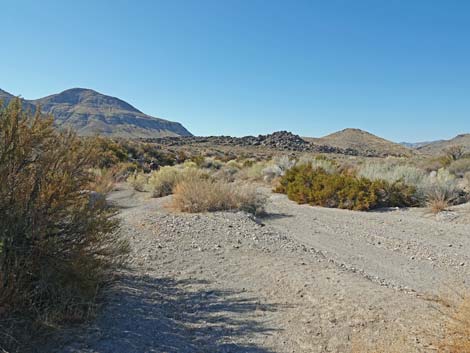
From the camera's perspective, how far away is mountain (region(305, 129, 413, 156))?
80081 mm

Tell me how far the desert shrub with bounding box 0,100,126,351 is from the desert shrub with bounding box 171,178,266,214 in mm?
6098

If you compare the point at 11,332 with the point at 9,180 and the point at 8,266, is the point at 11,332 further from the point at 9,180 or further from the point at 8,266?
the point at 9,180

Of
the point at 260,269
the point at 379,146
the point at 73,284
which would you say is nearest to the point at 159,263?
the point at 260,269

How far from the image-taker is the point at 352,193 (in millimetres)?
13031

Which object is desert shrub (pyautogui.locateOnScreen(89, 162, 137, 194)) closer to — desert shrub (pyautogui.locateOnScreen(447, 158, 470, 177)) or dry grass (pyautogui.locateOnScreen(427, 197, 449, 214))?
dry grass (pyautogui.locateOnScreen(427, 197, 449, 214))

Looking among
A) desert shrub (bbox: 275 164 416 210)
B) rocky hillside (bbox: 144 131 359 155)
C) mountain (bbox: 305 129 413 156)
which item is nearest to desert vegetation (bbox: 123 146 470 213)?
desert shrub (bbox: 275 164 416 210)

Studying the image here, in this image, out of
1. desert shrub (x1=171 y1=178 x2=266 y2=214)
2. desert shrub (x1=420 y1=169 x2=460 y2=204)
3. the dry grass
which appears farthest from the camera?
desert shrub (x1=420 y1=169 x2=460 y2=204)

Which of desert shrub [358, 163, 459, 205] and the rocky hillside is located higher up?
the rocky hillside

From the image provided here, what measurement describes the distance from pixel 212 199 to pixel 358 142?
82.7 meters

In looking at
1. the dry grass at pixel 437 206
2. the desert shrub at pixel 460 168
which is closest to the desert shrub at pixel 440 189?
the dry grass at pixel 437 206

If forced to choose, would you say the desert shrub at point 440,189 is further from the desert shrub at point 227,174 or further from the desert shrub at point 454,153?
the desert shrub at point 454,153

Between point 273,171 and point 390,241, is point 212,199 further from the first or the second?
point 273,171

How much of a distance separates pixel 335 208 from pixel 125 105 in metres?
194

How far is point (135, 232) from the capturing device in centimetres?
822
